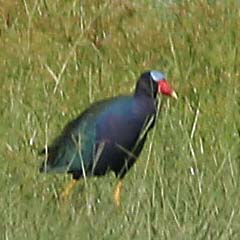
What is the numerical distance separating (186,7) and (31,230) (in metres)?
3.23

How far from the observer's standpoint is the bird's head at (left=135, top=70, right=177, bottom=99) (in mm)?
5891

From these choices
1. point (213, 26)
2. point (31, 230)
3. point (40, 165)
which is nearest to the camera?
point (31, 230)

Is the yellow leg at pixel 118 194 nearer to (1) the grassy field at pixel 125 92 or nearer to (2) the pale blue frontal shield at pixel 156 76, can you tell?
(1) the grassy field at pixel 125 92

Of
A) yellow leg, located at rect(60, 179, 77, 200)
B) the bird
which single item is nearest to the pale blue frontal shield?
the bird

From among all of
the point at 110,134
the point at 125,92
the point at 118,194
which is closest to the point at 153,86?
the point at 110,134

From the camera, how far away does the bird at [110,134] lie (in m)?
5.57

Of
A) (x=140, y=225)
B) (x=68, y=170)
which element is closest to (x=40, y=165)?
(x=68, y=170)

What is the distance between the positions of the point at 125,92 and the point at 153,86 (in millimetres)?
789

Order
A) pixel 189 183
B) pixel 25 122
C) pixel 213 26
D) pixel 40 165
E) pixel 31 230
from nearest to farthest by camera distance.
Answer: pixel 31 230, pixel 189 183, pixel 40 165, pixel 25 122, pixel 213 26

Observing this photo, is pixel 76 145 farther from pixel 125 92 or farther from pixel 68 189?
pixel 125 92

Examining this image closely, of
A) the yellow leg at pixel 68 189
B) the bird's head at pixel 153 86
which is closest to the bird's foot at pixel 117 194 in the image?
the yellow leg at pixel 68 189

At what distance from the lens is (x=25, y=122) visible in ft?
19.1

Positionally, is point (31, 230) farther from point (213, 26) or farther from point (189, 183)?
point (213, 26)

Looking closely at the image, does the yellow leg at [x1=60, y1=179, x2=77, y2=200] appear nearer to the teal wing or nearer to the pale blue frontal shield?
the teal wing
